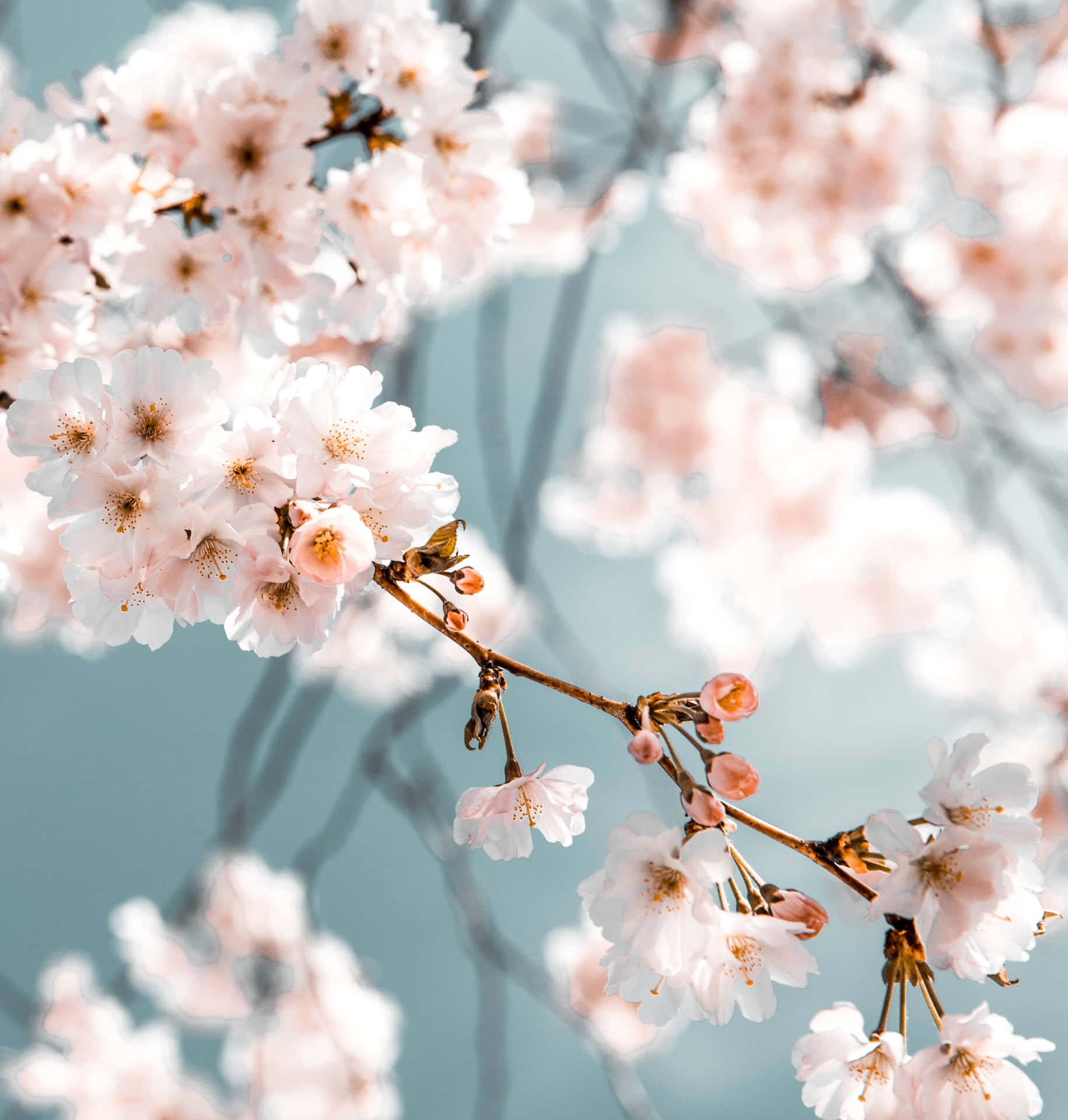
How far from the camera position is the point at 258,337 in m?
1.19

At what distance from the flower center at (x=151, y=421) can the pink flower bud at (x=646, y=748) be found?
51 centimetres

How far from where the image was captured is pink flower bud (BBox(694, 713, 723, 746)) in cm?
70

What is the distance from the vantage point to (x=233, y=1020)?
436cm

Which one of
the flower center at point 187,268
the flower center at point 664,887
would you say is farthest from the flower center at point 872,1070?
the flower center at point 187,268

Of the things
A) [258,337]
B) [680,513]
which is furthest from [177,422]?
[680,513]

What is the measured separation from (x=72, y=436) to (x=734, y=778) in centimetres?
69

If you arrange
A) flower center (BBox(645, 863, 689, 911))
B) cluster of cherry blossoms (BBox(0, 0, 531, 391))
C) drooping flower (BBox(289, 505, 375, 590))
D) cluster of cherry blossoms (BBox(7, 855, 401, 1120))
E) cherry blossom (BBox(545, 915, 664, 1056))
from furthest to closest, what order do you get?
cherry blossom (BBox(545, 915, 664, 1056))
cluster of cherry blossoms (BBox(7, 855, 401, 1120))
cluster of cherry blossoms (BBox(0, 0, 531, 391))
flower center (BBox(645, 863, 689, 911))
drooping flower (BBox(289, 505, 375, 590))

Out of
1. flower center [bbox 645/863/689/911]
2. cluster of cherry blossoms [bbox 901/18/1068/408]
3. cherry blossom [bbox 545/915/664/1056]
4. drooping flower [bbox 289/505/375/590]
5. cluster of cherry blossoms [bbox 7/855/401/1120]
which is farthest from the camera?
cherry blossom [bbox 545/915/664/1056]

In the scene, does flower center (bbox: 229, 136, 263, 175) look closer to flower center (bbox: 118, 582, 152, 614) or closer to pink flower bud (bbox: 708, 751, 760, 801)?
flower center (bbox: 118, 582, 152, 614)

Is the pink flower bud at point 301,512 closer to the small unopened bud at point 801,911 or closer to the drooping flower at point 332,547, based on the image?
the drooping flower at point 332,547

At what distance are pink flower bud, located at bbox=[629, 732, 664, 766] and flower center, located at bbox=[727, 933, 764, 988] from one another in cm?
21

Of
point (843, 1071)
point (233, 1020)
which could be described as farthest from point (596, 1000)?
point (843, 1071)

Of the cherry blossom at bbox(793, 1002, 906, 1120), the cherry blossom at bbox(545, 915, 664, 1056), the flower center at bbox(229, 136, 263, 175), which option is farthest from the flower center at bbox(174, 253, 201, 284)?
the cherry blossom at bbox(545, 915, 664, 1056)

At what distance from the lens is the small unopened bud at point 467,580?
0.72 m
